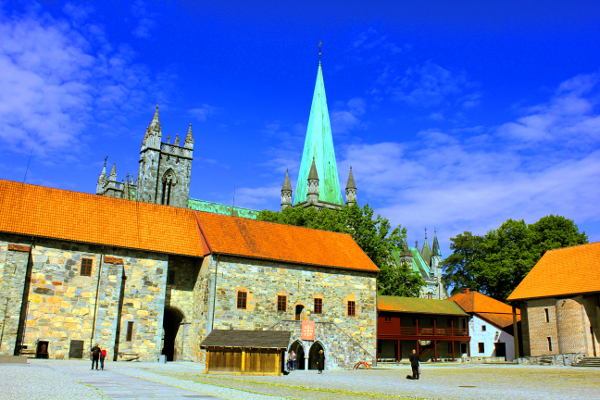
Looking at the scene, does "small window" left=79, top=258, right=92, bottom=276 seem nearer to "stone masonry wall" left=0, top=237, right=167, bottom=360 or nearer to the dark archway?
"stone masonry wall" left=0, top=237, right=167, bottom=360

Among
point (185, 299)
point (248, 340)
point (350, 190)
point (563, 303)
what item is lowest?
point (248, 340)

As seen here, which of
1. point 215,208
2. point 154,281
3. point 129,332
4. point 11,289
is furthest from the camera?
point 215,208

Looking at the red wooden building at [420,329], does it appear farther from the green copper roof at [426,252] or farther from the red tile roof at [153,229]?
the green copper roof at [426,252]

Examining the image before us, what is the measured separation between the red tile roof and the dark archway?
→ 21.5 feet

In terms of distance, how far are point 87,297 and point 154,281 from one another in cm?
410

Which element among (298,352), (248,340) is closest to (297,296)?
(298,352)

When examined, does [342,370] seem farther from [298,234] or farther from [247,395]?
[247,395]

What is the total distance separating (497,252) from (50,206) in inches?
1814

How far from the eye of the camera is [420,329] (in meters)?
51.0

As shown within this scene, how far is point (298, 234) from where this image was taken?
140ft

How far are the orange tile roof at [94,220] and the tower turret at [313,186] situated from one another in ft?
154

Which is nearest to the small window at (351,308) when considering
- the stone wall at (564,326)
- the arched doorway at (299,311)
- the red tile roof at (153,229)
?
the red tile roof at (153,229)

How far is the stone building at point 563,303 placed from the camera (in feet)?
130

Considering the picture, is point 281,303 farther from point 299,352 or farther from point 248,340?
point 248,340
